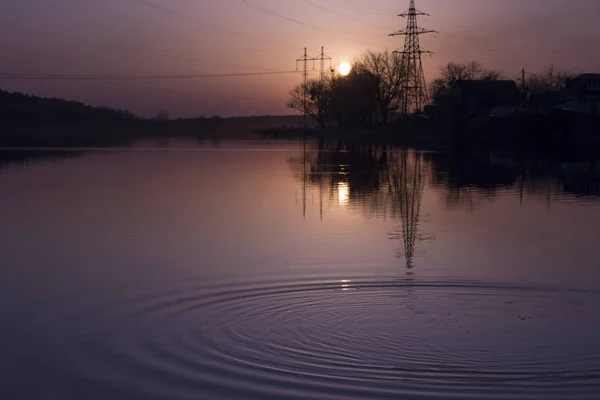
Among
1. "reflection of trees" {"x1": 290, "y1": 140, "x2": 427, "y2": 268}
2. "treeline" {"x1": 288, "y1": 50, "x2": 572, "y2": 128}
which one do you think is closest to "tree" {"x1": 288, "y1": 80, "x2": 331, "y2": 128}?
"treeline" {"x1": 288, "y1": 50, "x2": 572, "y2": 128}

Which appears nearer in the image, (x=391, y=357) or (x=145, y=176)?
(x=391, y=357)

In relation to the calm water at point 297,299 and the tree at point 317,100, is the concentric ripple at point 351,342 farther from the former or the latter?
the tree at point 317,100

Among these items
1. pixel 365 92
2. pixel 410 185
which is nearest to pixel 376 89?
pixel 365 92

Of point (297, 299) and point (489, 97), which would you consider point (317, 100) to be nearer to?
point (489, 97)

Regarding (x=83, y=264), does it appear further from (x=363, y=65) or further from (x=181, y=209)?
(x=363, y=65)

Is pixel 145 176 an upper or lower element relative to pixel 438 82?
lower

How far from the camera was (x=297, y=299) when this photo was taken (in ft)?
30.8

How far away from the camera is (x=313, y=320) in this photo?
27.7 feet

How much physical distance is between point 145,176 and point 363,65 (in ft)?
276

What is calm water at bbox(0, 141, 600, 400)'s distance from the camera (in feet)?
22.0


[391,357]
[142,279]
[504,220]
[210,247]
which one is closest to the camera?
[391,357]

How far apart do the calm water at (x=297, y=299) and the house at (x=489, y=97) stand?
201 ft

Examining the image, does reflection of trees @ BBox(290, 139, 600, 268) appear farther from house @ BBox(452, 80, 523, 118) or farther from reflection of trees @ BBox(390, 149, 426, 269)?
house @ BBox(452, 80, 523, 118)

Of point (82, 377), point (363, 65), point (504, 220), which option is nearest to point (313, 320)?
point (82, 377)
